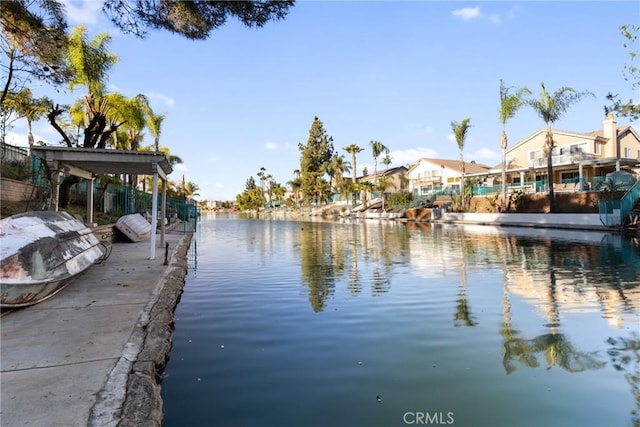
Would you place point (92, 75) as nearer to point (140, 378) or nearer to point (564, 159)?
point (140, 378)

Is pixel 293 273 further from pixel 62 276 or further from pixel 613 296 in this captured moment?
pixel 613 296

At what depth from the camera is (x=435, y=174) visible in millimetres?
64562

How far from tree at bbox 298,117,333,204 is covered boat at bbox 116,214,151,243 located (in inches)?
2918

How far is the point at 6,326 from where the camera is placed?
5.77 m

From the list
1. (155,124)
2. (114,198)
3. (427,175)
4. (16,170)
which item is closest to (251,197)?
(427,175)

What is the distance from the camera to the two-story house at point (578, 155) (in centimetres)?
4153

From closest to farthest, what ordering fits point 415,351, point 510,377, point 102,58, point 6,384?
point 6,384, point 510,377, point 415,351, point 102,58

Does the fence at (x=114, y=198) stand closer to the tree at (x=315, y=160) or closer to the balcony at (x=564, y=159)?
the balcony at (x=564, y=159)

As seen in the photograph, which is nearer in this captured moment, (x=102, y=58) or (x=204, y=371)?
(x=204, y=371)

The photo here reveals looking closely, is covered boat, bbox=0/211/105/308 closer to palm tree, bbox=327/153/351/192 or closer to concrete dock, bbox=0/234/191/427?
concrete dock, bbox=0/234/191/427

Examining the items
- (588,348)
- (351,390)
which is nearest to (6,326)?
(351,390)

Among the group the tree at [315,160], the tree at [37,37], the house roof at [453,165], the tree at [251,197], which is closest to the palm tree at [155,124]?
the tree at [37,37]

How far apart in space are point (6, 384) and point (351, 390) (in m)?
3.24

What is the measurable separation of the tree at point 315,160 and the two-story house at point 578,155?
4893cm
